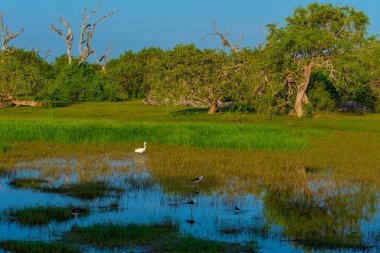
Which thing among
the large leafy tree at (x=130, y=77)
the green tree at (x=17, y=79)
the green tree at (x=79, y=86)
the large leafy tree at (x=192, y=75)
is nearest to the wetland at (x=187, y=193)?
the large leafy tree at (x=192, y=75)

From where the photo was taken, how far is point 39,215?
12109 mm

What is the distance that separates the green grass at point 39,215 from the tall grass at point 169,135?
1464cm

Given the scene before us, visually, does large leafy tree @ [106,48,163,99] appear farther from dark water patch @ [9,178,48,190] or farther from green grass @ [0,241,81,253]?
green grass @ [0,241,81,253]

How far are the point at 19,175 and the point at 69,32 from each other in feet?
255

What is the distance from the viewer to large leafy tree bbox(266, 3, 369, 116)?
46312 millimetres

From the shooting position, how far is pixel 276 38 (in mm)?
47781

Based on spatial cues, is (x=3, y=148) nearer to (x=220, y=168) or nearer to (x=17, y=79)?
(x=220, y=168)

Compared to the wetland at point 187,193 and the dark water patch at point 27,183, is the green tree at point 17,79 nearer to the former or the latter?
the wetland at point 187,193

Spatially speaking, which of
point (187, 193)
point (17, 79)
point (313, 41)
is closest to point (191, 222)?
point (187, 193)

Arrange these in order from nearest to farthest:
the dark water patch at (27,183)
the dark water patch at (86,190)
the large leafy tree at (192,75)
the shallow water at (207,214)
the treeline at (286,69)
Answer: the shallow water at (207,214)
the dark water patch at (86,190)
the dark water patch at (27,183)
the treeline at (286,69)
the large leafy tree at (192,75)

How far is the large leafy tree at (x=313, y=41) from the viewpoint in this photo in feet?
152

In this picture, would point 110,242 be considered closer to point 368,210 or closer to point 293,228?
point 293,228

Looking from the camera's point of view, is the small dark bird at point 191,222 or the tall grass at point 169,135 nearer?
the small dark bird at point 191,222

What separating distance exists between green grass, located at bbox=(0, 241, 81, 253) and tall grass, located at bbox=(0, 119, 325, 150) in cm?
1717
